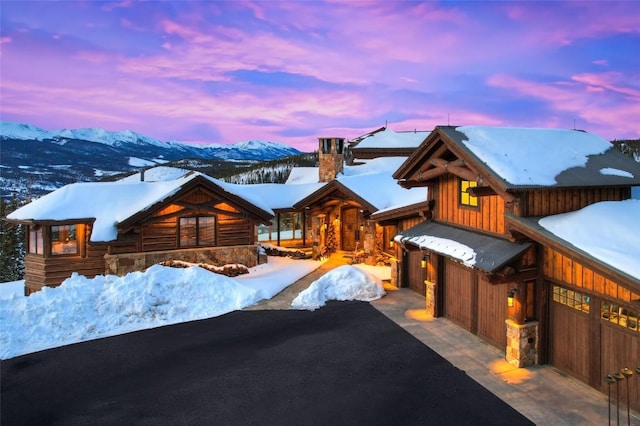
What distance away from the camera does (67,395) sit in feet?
28.8

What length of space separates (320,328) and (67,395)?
6.58 m

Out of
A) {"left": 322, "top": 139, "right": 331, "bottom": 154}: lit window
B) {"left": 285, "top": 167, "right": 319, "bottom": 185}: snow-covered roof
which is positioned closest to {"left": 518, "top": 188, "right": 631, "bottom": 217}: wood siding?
{"left": 322, "top": 139, "right": 331, "bottom": 154}: lit window

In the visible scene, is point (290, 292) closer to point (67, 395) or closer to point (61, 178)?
point (67, 395)

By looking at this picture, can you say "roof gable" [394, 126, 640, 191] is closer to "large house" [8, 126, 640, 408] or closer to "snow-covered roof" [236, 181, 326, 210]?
"large house" [8, 126, 640, 408]

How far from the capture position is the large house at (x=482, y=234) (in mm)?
8445

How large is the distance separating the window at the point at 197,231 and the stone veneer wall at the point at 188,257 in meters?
0.40

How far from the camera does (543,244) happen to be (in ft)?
28.5

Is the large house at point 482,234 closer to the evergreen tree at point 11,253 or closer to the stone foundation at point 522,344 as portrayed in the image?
the stone foundation at point 522,344

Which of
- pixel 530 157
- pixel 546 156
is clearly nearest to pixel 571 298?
pixel 530 157

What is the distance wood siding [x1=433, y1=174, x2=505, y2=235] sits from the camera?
35.6 ft

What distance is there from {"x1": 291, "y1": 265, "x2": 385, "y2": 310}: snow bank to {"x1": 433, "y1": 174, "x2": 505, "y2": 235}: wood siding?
157 inches

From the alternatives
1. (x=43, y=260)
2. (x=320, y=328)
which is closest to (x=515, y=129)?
(x=320, y=328)

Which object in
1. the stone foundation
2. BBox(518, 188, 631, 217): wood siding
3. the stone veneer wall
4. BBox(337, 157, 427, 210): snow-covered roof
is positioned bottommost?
the stone foundation

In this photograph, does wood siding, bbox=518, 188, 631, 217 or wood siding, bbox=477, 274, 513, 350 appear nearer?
wood siding, bbox=518, 188, 631, 217
